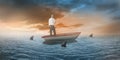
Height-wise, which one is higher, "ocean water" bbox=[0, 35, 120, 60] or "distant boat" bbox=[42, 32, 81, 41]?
"distant boat" bbox=[42, 32, 81, 41]

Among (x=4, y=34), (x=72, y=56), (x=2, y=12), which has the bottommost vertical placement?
(x=72, y=56)

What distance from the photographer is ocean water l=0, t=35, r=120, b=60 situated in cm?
456

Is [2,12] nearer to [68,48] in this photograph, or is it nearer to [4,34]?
[4,34]

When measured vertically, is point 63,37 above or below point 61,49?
above

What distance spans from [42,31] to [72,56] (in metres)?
0.51

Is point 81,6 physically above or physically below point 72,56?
above

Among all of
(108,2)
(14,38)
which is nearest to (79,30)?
(108,2)

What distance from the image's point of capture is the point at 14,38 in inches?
180

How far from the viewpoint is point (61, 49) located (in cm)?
465

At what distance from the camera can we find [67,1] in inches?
187

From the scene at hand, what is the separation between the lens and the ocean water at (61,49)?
4562mm

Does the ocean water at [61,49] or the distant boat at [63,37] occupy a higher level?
the distant boat at [63,37]

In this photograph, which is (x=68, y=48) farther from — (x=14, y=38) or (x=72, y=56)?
(x=14, y=38)

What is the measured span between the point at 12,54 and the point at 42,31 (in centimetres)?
49
